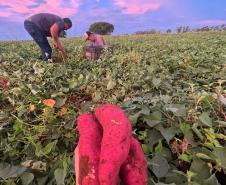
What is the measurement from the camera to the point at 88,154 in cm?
134

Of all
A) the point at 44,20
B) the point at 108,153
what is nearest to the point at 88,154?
the point at 108,153

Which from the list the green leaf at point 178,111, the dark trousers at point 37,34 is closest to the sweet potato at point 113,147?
the green leaf at point 178,111

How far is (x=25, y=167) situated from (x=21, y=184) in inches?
3.3

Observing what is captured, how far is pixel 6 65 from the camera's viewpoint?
5801mm

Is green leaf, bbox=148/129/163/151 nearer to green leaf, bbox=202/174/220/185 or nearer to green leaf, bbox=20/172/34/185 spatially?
green leaf, bbox=202/174/220/185

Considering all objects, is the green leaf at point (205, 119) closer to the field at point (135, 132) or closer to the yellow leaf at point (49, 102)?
the field at point (135, 132)

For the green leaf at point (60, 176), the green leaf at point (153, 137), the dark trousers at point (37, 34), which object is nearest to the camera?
the green leaf at point (60, 176)

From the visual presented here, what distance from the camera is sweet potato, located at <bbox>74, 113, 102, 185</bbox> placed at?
4.37 ft

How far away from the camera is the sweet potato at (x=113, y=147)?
129cm

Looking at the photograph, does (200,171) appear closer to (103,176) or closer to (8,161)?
(103,176)

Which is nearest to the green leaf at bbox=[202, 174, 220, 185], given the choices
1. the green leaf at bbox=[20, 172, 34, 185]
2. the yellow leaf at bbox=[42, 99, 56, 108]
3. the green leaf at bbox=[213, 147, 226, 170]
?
the green leaf at bbox=[213, 147, 226, 170]

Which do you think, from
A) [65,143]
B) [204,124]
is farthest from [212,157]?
[65,143]

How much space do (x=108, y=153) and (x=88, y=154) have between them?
75 millimetres

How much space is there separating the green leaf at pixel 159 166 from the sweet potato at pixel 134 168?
492mm
